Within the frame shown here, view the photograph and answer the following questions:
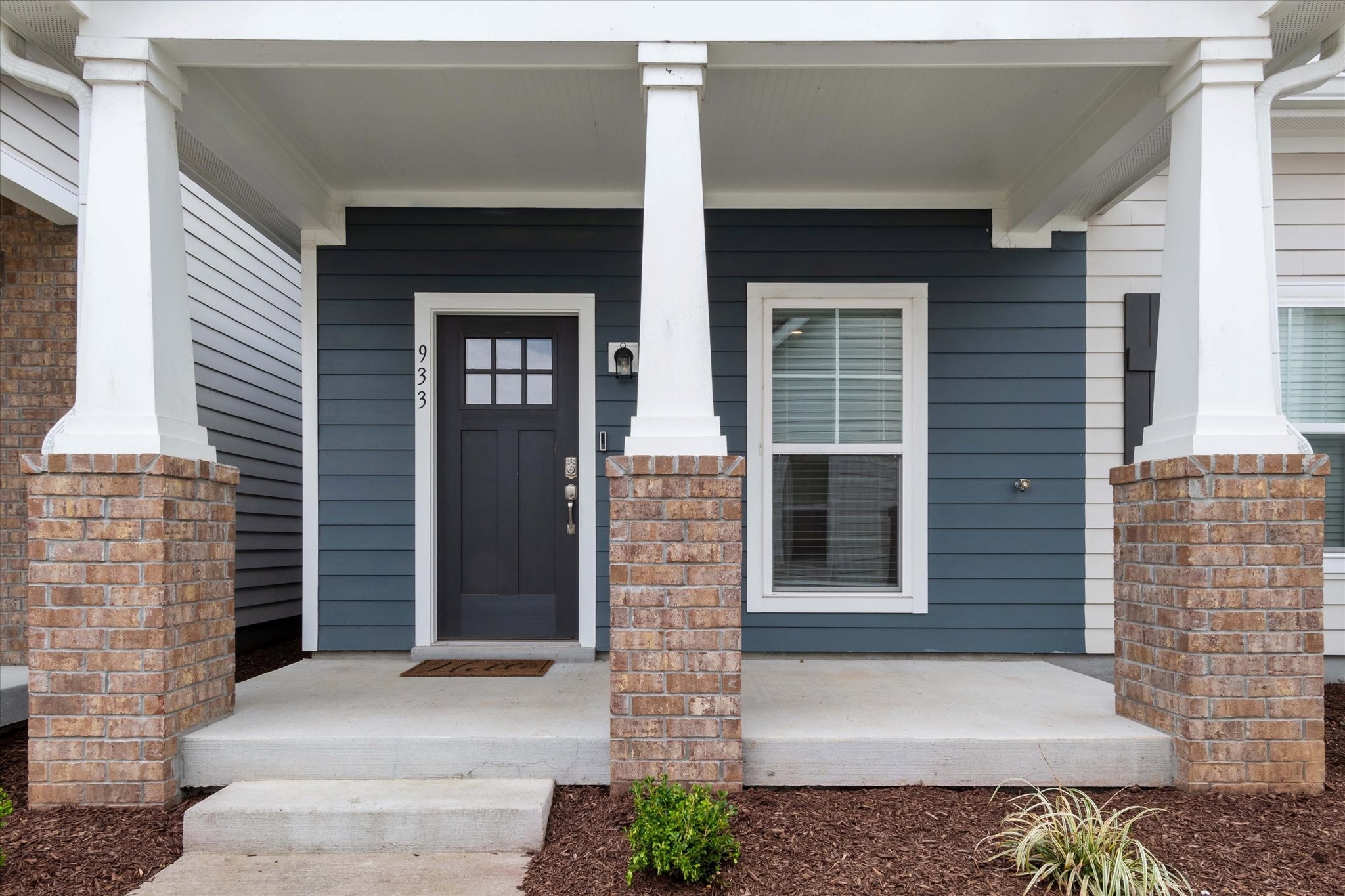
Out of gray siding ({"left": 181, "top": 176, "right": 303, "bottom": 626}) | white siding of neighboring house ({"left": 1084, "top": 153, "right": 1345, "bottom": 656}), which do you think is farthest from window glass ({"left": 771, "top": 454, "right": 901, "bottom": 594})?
gray siding ({"left": 181, "top": 176, "right": 303, "bottom": 626})

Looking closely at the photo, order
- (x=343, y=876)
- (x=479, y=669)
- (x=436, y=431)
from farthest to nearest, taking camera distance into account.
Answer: (x=436, y=431)
(x=479, y=669)
(x=343, y=876)

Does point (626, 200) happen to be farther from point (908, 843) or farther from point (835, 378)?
point (908, 843)

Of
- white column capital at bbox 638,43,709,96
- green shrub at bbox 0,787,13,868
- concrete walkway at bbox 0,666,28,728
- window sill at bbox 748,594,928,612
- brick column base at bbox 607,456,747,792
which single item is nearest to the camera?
green shrub at bbox 0,787,13,868

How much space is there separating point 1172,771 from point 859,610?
175 centimetres

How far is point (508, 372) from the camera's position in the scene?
461cm

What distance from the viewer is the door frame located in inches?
176

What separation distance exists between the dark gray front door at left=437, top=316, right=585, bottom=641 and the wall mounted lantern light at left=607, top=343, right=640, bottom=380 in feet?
0.71

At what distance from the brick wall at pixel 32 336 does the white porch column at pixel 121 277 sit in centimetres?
180

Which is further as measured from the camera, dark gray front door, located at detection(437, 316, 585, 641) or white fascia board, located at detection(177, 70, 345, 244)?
dark gray front door, located at detection(437, 316, 585, 641)

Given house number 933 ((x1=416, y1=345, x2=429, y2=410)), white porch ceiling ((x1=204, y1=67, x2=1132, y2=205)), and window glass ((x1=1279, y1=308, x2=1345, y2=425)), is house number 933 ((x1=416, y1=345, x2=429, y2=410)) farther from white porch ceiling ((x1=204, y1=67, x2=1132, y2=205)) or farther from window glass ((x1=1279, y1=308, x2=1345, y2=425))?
window glass ((x1=1279, y1=308, x2=1345, y2=425))

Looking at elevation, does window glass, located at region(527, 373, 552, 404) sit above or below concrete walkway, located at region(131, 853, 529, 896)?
above

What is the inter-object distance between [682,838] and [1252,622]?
2.03m

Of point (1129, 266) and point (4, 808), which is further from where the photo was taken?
point (1129, 266)

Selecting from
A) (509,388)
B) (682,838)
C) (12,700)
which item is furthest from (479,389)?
(682,838)
